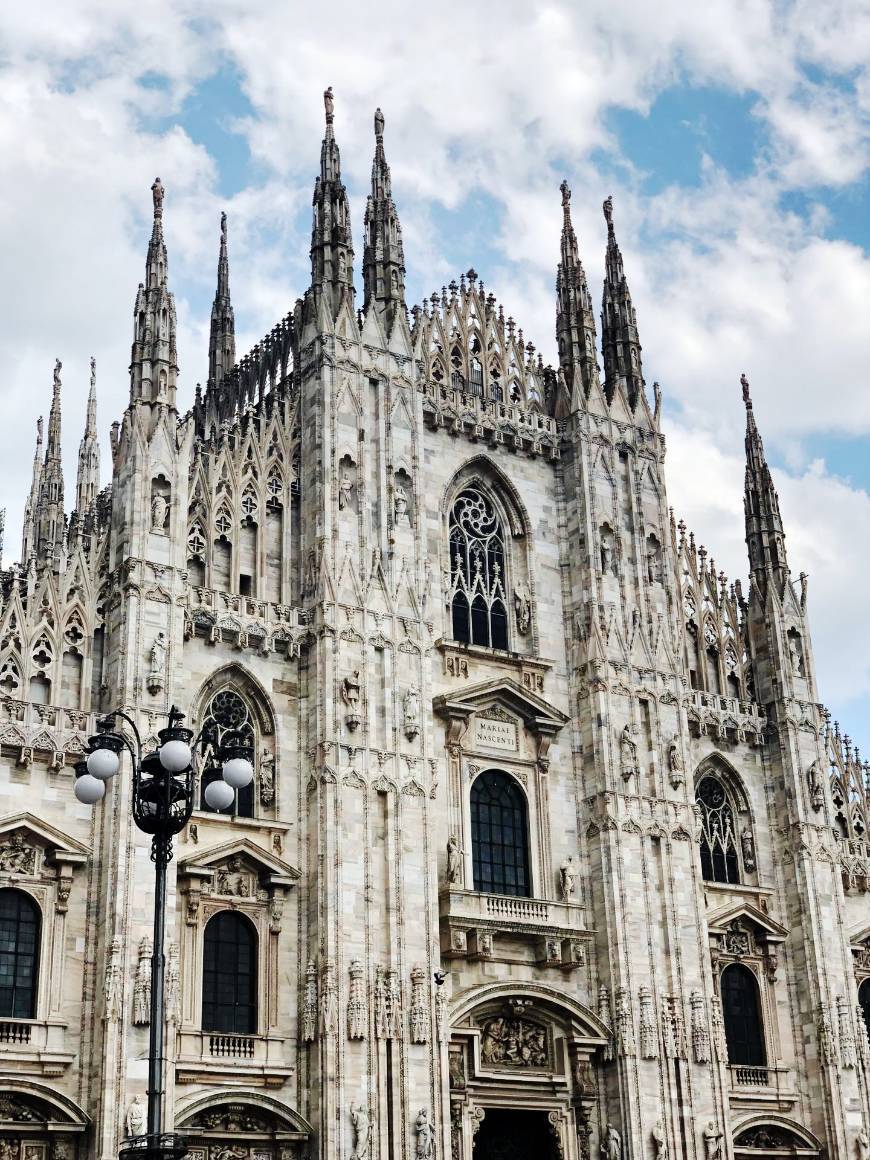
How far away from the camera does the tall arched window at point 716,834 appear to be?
3778 centimetres

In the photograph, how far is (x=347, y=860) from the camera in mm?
30875

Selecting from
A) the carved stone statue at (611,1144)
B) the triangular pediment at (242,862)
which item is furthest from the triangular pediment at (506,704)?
the carved stone statue at (611,1144)

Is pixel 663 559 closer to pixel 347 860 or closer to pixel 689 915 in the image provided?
pixel 689 915

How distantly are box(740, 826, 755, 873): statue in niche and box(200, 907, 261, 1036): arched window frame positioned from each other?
13499mm


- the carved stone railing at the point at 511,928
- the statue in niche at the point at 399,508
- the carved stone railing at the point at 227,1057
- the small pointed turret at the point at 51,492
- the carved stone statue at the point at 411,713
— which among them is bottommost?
the carved stone railing at the point at 227,1057

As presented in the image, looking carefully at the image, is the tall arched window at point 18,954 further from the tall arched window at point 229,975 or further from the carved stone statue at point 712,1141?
the carved stone statue at point 712,1141

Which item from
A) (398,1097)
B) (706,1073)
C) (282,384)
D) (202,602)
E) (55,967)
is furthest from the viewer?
(282,384)

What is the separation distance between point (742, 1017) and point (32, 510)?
25.6m

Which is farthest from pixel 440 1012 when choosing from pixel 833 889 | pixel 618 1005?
pixel 833 889

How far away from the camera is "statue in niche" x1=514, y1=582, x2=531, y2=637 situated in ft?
121

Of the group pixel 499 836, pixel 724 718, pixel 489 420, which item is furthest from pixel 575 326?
pixel 499 836

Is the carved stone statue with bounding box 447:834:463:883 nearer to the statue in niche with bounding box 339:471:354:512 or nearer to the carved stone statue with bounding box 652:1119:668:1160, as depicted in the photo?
the carved stone statue with bounding box 652:1119:668:1160

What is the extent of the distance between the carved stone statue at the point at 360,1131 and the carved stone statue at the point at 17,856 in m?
7.43

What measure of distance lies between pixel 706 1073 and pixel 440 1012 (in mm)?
6920
